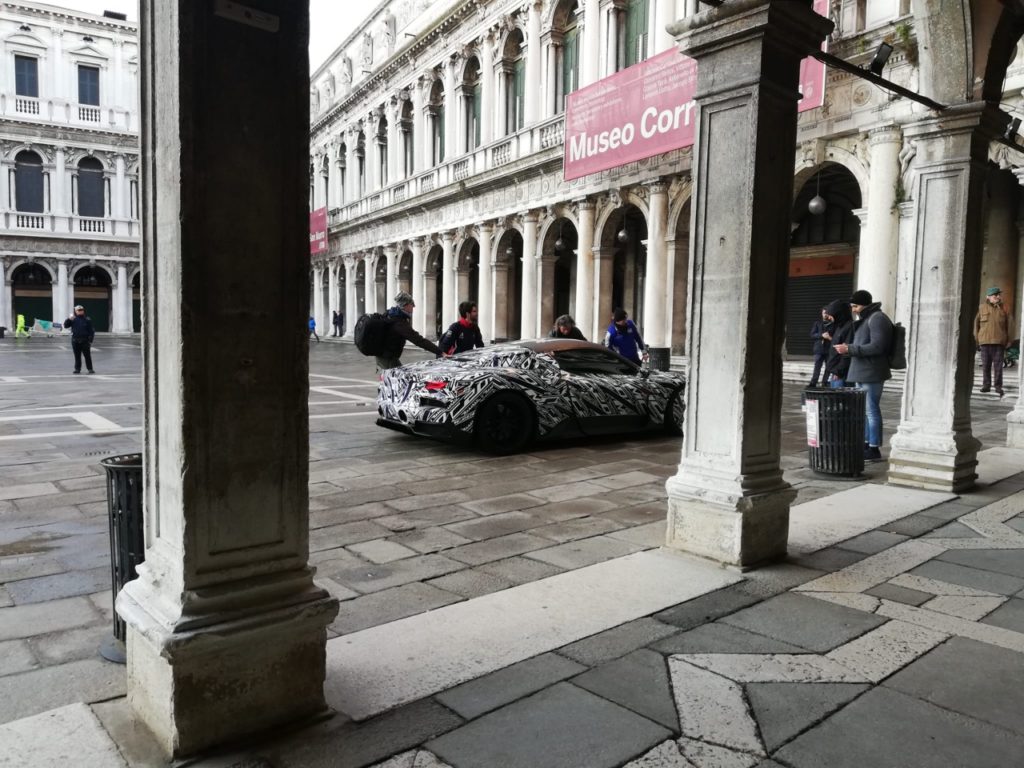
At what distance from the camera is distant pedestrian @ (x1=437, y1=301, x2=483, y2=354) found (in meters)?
10.3

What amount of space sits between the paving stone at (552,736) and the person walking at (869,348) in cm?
575

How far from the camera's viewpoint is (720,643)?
3.24 meters

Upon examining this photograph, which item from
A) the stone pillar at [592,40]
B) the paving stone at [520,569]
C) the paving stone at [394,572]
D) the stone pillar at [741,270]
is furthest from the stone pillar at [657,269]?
the paving stone at [394,572]

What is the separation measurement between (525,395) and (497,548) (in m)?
3.64

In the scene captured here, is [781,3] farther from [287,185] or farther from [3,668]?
[3,668]

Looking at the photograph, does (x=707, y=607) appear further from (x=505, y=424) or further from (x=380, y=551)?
(x=505, y=424)

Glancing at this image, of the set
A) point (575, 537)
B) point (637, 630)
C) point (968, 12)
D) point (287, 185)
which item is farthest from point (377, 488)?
point (968, 12)

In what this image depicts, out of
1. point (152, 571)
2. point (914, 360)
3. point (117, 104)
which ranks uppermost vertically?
point (117, 104)

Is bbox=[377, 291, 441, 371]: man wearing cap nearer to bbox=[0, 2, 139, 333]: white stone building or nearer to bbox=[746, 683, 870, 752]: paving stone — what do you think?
bbox=[746, 683, 870, 752]: paving stone

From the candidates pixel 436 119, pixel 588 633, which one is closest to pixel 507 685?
pixel 588 633

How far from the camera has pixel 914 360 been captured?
655 centimetres

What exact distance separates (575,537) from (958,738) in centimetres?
275

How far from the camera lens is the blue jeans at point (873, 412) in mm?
7629

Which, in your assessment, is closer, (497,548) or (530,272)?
(497,548)
